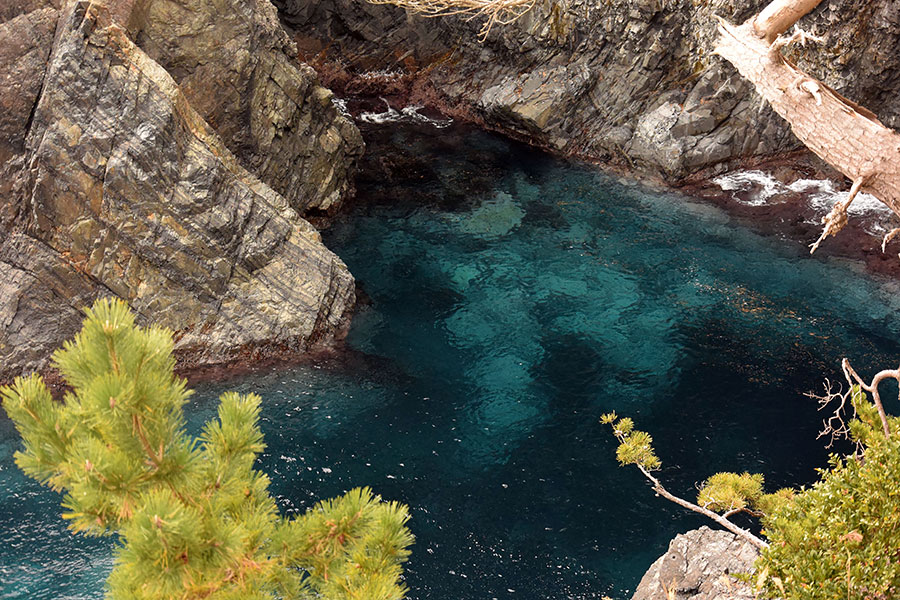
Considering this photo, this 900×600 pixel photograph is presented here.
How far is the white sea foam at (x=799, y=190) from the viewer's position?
23.0 meters

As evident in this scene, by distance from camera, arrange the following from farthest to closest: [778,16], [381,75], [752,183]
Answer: [381,75] < [752,183] < [778,16]

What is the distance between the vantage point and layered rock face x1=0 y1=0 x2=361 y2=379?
52.6 feet

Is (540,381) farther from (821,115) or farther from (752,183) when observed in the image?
(752,183)

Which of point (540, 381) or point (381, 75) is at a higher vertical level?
point (540, 381)

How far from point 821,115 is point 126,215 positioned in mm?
13353

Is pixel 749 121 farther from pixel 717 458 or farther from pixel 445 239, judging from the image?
pixel 717 458

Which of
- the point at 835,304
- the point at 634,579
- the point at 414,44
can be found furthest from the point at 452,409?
the point at 414,44

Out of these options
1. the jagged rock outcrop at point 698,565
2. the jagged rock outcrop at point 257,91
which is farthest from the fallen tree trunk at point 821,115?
the jagged rock outcrop at point 257,91

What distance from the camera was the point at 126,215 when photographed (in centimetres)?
1648

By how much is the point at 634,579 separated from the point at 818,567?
629 cm

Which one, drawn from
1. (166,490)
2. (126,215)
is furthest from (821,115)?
(126,215)

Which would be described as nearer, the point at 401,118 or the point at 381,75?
the point at 401,118

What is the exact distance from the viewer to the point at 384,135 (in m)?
28.9

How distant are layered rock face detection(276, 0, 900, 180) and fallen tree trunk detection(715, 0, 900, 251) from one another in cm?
1559
